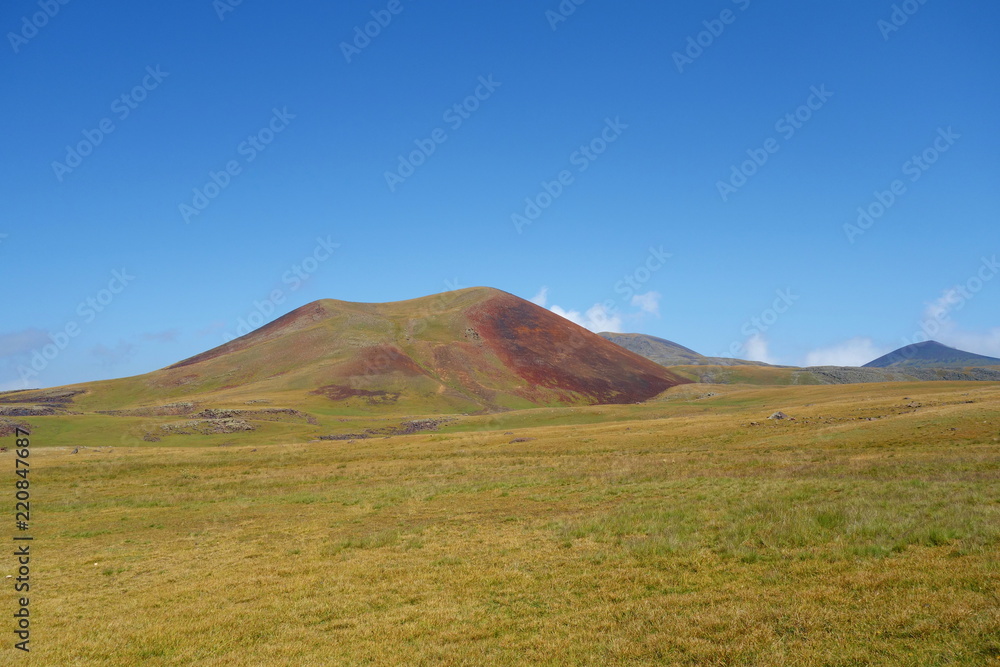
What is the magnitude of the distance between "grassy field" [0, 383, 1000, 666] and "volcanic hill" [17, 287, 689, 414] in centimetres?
9345

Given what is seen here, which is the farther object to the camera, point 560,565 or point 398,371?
point 398,371

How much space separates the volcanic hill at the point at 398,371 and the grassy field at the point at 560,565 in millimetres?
93445

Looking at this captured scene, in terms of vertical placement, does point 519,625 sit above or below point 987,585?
below

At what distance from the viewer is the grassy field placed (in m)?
9.72

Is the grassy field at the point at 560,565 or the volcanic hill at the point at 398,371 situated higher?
the volcanic hill at the point at 398,371

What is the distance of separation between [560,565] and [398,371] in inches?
5421

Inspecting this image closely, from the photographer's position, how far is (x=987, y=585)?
33.3 feet

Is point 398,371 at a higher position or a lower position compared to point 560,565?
higher

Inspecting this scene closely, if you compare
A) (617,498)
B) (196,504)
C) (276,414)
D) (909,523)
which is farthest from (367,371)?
(909,523)

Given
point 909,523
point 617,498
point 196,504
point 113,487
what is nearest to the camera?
point 909,523

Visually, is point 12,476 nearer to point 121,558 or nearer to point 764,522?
point 121,558

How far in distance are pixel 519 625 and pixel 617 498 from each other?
13.8 m

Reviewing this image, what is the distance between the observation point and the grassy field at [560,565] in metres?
9.72

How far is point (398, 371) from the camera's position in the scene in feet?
490
